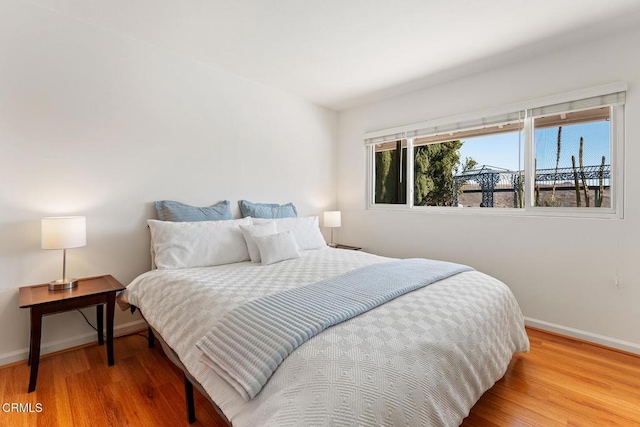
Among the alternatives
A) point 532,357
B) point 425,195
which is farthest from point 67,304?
point 425,195

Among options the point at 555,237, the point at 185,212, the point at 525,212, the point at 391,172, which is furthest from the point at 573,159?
the point at 185,212

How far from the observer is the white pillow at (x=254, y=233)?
2.66 metres

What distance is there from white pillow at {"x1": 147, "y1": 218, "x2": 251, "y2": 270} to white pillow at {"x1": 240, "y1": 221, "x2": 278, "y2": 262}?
0.19ft

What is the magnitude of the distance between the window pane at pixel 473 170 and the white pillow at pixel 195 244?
7.44 feet

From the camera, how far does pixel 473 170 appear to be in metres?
3.29

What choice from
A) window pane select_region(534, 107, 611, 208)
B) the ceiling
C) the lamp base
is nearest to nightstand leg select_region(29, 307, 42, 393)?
the lamp base

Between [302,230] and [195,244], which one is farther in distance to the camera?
[302,230]

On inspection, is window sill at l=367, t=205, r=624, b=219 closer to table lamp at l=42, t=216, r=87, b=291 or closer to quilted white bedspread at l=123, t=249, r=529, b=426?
quilted white bedspread at l=123, t=249, r=529, b=426

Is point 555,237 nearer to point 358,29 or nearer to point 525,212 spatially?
point 525,212

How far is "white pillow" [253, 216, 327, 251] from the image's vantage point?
3072mm

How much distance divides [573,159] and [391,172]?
1858 millimetres

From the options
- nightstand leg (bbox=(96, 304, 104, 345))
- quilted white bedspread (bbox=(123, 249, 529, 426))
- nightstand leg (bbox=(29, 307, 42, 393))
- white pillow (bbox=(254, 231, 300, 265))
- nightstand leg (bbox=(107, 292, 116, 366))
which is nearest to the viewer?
quilted white bedspread (bbox=(123, 249, 529, 426))

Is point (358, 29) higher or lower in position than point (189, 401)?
higher

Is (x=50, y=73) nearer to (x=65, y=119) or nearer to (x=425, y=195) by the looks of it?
(x=65, y=119)
